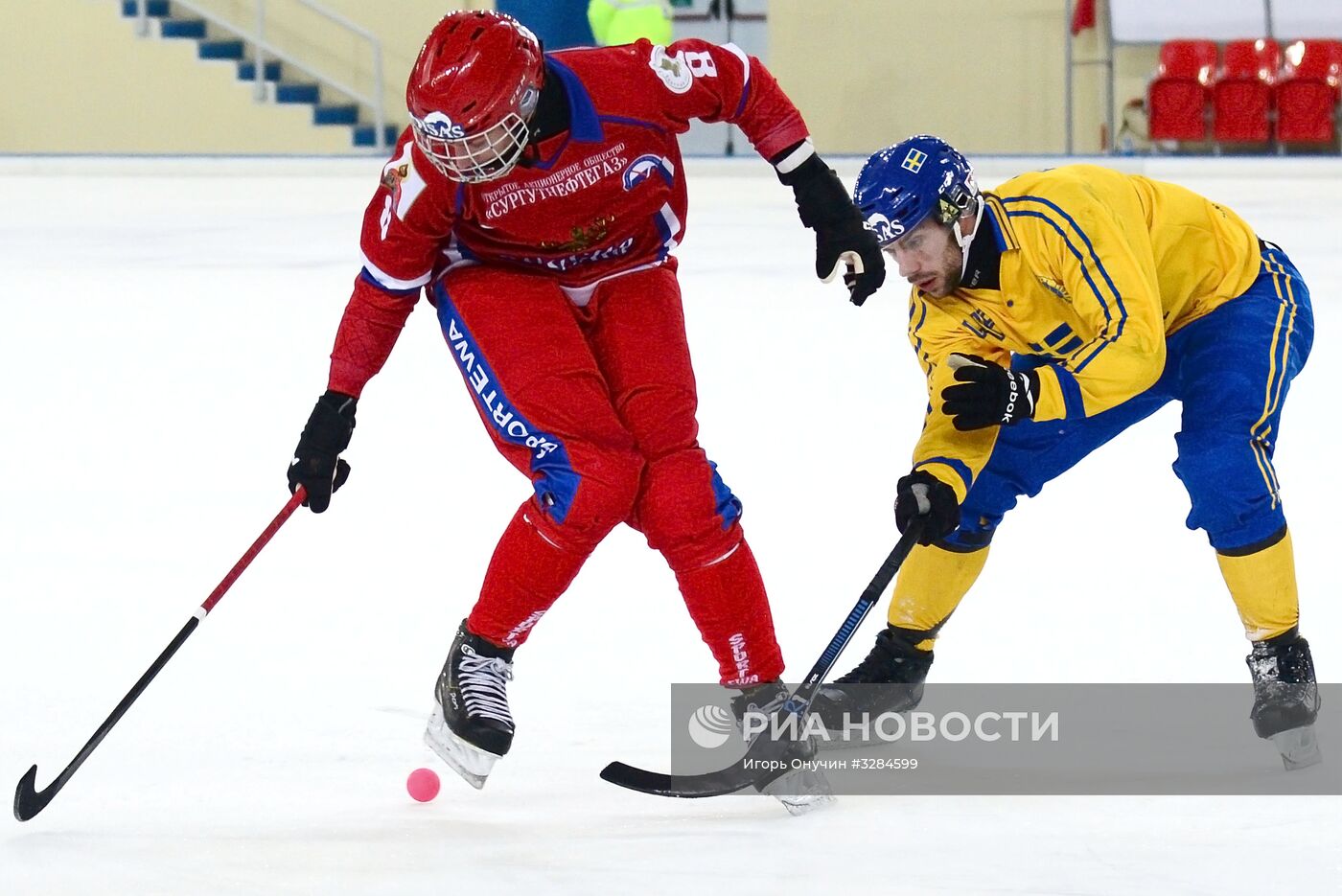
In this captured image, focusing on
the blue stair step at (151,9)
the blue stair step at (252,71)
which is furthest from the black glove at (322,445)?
the blue stair step at (151,9)

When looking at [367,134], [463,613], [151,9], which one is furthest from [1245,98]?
[463,613]

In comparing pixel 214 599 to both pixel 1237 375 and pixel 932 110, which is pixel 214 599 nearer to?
pixel 1237 375

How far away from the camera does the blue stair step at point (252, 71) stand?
14.6 meters

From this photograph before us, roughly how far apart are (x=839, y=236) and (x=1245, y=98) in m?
10.2

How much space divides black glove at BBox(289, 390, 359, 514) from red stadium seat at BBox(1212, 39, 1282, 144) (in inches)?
413

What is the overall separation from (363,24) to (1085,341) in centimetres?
1242

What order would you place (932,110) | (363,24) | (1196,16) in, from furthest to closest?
(363,24)
(932,110)
(1196,16)

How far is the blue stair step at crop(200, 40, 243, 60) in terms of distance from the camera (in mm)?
14539

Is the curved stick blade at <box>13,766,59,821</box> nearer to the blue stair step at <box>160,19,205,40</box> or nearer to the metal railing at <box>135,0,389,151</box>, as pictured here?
the metal railing at <box>135,0,389,151</box>

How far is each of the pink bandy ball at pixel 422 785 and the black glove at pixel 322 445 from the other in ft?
1.45

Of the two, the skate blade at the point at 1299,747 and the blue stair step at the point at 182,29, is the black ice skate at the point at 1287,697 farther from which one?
the blue stair step at the point at 182,29

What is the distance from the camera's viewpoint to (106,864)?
2352mm

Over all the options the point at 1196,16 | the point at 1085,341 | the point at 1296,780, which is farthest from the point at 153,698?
the point at 1196,16

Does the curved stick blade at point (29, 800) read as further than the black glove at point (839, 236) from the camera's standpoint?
No
